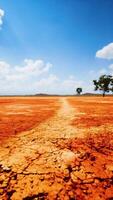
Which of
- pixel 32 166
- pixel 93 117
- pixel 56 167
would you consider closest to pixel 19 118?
pixel 93 117

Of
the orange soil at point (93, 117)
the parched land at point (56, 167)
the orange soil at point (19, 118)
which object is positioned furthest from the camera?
the orange soil at point (93, 117)

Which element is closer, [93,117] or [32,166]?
[32,166]

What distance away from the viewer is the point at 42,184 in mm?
3994

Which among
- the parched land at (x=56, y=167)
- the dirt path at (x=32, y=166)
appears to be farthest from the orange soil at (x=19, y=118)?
the dirt path at (x=32, y=166)

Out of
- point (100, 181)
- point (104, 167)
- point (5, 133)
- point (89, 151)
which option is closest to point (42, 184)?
point (100, 181)

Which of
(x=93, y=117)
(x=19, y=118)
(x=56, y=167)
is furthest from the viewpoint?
(x=93, y=117)

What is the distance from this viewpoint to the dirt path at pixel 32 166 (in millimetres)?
3785

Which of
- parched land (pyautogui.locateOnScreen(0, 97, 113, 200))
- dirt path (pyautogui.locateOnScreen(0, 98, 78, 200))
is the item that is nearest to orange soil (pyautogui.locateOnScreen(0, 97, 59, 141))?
parched land (pyautogui.locateOnScreen(0, 97, 113, 200))

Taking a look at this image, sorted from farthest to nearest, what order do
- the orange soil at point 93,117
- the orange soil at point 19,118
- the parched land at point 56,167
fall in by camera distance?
1. the orange soil at point 93,117
2. the orange soil at point 19,118
3. the parched land at point 56,167

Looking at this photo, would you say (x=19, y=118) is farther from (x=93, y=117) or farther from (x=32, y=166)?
(x=32, y=166)

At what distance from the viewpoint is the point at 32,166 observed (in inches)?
191

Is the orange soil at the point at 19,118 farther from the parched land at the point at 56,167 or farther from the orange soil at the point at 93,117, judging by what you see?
the orange soil at the point at 93,117

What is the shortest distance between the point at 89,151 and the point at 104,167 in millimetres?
1189

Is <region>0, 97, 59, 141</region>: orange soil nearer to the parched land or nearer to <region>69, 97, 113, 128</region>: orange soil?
the parched land
